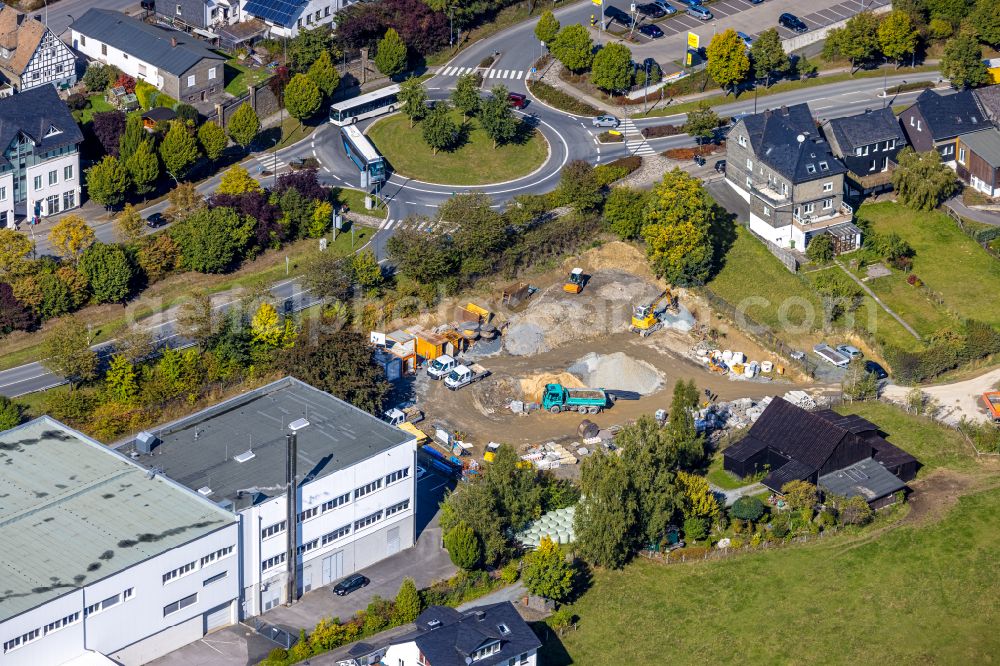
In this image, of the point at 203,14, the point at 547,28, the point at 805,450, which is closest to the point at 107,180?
the point at 203,14

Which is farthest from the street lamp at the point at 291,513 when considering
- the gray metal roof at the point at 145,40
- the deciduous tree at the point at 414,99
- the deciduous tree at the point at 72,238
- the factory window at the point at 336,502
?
the gray metal roof at the point at 145,40

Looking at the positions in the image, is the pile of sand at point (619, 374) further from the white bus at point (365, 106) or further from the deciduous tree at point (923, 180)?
the white bus at point (365, 106)

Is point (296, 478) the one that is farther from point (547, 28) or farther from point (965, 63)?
point (965, 63)

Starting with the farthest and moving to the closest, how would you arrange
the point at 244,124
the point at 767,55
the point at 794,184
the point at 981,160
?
1. the point at 767,55
2. the point at 244,124
3. the point at 981,160
4. the point at 794,184

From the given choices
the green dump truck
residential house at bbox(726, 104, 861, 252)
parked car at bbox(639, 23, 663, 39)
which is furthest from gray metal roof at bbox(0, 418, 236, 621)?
parked car at bbox(639, 23, 663, 39)

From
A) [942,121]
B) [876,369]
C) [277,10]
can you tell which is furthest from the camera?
[277,10]

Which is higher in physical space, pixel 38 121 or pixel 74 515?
pixel 38 121

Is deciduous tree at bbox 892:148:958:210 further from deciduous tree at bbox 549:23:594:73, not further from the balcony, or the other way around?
deciduous tree at bbox 549:23:594:73
